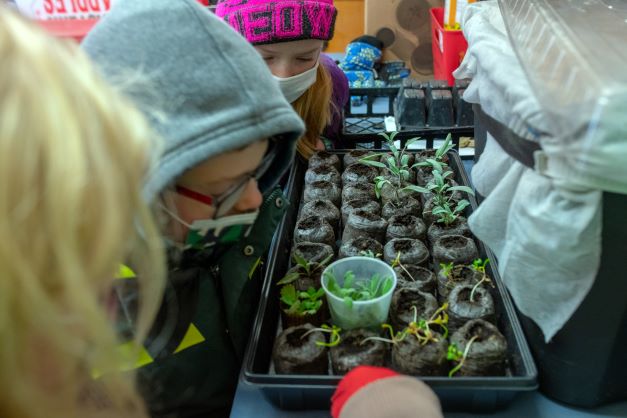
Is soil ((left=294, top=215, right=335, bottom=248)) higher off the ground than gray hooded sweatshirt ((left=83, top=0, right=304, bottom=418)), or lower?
lower

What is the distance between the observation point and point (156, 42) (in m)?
0.59

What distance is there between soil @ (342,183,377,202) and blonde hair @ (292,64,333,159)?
224mm

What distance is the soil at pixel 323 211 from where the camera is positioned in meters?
1.17

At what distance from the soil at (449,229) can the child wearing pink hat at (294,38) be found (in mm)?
504

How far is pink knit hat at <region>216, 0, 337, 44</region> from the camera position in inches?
44.0

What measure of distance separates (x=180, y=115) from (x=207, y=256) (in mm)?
318

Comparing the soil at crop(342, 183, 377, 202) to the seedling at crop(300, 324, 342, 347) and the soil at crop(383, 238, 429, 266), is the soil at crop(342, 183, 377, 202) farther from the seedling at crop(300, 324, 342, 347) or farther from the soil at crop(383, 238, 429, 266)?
the seedling at crop(300, 324, 342, 347)

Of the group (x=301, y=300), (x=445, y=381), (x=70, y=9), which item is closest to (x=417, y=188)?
(x=301, y=300)

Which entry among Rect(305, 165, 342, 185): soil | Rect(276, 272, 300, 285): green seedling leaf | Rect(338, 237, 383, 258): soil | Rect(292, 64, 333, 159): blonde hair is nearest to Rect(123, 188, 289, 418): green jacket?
Rect(276, 272, 300, 285): green seedling leaf

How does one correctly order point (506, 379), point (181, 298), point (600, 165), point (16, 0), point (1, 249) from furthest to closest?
1. point (16, 0)
2. point (181, 298)
3. point (506, 379)
4. point (600, 165)
5. point (1, 249)

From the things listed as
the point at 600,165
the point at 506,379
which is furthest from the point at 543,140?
the point at 506,379

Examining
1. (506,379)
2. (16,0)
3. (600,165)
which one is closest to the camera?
(600,165)

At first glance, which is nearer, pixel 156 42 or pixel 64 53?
pixel 64 53

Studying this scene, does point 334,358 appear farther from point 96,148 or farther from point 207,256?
point 96,148
